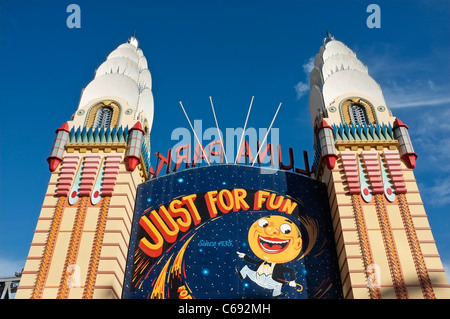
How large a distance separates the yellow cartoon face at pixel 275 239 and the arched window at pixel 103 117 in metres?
10.7

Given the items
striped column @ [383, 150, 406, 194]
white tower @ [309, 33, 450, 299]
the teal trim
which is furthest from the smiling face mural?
striped column @ [383, 150, 406, 194]

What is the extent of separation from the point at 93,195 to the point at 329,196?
12.1 metres

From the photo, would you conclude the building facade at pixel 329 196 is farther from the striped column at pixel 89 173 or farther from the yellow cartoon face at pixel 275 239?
the yellow cartoon face at pixel 275 239

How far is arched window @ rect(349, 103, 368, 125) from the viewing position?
2444 centimetres

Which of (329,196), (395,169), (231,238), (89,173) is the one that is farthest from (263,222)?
(89,173)

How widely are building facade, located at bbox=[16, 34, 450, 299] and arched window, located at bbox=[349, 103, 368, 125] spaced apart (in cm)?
6

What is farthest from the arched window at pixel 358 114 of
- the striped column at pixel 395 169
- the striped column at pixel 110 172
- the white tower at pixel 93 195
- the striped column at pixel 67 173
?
the striped column at pixel 67 173

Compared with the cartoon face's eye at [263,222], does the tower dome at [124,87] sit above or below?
above

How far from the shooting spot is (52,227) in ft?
66.7

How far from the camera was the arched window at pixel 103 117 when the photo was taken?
82.0ft

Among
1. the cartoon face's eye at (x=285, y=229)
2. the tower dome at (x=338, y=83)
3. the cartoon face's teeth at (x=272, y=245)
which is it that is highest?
the tower dome at (x=338, y=83)

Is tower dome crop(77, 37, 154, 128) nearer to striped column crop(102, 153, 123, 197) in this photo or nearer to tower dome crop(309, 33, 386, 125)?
striped column crop(102, 153, 123, 197)
